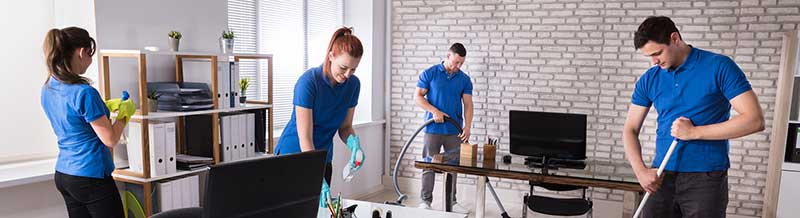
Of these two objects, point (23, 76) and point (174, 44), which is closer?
point (23, 76)

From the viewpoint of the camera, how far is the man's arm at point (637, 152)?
2.45 meters

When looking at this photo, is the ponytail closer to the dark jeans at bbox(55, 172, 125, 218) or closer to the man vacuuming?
the dark jeans at bbox(55, 172, 125, 218)

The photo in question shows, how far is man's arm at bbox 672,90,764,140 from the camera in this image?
2219 millimetres

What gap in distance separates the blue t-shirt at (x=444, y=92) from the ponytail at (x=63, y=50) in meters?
2.99

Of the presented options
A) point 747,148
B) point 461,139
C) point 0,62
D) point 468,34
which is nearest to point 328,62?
point 0,62

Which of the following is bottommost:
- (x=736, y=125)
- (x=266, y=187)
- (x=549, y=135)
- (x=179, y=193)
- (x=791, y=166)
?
(x=179, y=193)

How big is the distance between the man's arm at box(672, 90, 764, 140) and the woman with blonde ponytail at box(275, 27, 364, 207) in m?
1.36

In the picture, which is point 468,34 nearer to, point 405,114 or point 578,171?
point 405,114

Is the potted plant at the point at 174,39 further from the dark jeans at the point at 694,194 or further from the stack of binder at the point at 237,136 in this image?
the dark jeans at the point at 694,194


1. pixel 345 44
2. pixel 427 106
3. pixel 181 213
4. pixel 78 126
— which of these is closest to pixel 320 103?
pixel 345 44

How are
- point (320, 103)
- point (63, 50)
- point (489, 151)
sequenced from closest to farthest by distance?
point (63, 50), point (320, 103), point (489, 151)

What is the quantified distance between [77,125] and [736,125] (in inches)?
111

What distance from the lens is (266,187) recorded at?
1.44 meters

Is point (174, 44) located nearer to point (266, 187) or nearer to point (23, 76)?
point (23, 76)
